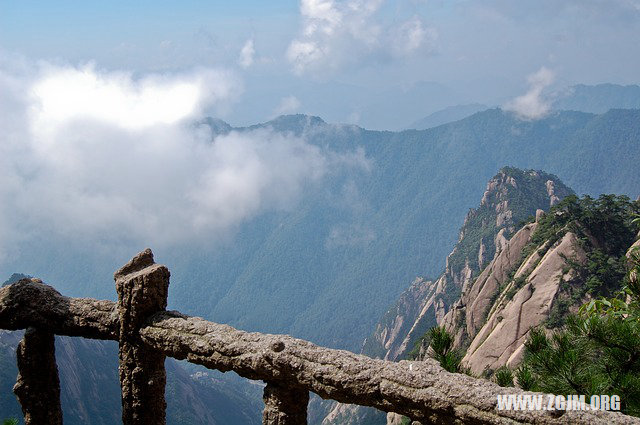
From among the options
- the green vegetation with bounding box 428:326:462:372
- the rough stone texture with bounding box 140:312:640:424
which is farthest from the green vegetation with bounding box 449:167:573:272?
the rough stone texture with bounding box 140:312:640:424

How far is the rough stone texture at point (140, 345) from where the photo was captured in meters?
8.59

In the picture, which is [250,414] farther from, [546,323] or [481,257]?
[546,323]

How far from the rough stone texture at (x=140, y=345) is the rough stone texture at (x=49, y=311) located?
0.57 metres

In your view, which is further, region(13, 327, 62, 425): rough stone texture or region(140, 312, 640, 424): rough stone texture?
region(13, 327, 62, 425): rough stone texture

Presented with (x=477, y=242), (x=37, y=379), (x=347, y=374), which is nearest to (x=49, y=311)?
(x=37, y=379)

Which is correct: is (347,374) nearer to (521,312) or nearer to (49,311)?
(49,311)

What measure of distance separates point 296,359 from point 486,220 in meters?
112

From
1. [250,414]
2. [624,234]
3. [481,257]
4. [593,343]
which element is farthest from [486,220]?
[593,343]

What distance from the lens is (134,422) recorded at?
29.7ft

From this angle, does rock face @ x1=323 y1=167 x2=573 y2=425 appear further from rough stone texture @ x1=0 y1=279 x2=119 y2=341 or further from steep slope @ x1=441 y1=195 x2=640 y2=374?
rough stone texture @ x1=0 y1=279 x2=119 y2=341

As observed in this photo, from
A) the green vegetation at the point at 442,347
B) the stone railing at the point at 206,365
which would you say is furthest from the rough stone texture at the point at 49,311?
the green vegetation at the point at 442,347

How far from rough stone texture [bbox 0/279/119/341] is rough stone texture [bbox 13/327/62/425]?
0.27 meters

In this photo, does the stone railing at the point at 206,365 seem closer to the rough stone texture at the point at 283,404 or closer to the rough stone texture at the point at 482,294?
the rough stone texture at the point at 283,404

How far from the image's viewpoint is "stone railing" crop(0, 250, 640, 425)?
6414 mm
